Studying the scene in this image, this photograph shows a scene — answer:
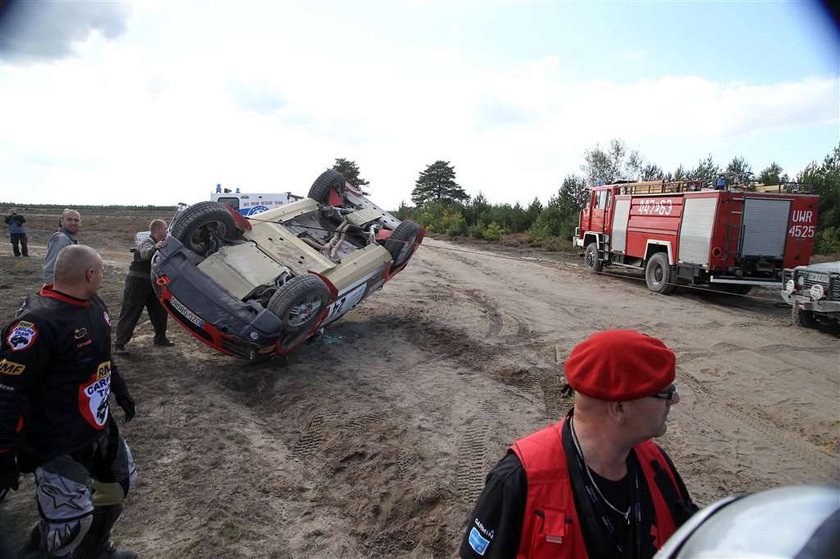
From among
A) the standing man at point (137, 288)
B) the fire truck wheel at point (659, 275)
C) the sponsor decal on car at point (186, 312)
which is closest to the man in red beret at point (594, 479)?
the sponsor decal on car at point (186, 312)

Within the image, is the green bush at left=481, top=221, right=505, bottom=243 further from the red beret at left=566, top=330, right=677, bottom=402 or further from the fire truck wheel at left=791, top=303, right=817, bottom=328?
the red beret at left=566, top=330, right=677, bottom=402

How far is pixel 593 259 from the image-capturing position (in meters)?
15.6

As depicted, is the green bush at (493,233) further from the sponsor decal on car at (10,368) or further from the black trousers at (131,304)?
the sponsor decal on car at (10,368)

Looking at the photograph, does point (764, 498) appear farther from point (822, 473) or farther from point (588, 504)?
point (822, 473)

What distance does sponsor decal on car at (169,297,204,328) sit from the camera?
5.57m

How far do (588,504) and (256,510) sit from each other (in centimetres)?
276

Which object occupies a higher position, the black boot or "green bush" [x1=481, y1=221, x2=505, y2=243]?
"green bush" [x1=481, y1=221, x2=505, y2=243]

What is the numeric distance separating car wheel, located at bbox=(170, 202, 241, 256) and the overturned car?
1cm

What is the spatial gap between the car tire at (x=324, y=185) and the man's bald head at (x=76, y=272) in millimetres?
5597

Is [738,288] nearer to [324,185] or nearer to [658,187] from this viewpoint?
[658,187]

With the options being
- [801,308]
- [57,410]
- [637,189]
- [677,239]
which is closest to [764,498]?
[57,410]

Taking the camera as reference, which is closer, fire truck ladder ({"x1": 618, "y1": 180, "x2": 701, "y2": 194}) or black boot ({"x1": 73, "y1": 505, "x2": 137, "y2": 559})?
black boot ({"x1": 73, "y1": 505, "x2": 137, "y2": 559})

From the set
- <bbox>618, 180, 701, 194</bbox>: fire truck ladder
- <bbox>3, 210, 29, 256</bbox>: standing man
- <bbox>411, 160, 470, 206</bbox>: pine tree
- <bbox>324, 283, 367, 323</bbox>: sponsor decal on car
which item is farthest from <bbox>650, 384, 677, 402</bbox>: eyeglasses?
<bbox>411, 160, 470, 206</bbox>: pine tree

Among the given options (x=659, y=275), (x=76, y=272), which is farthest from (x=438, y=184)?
(x=76, y=272)
